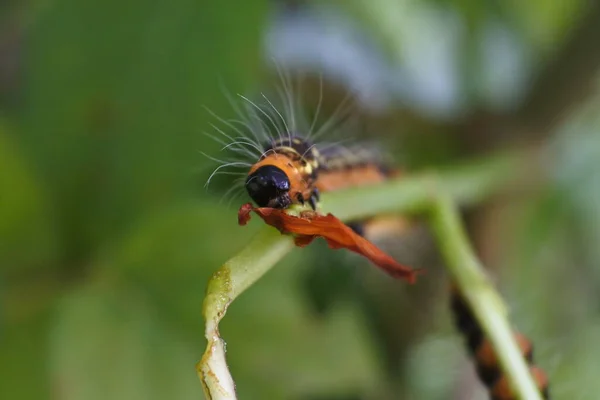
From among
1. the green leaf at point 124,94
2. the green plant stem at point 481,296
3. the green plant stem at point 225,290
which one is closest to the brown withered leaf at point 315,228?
the green plant stem at point 225,290

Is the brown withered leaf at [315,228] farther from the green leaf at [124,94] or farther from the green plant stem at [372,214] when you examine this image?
the green leaf at [124,94]

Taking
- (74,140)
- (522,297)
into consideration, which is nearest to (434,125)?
(522,297)

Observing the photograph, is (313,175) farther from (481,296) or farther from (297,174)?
(481,296)

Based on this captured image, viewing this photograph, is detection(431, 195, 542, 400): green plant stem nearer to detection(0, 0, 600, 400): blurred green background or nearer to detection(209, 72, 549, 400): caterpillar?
detection(209, 72, 549, 400): caterpillar

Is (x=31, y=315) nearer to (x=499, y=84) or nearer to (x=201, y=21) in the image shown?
(x=201, y=21)

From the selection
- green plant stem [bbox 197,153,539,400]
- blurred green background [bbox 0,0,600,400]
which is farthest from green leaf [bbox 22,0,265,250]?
green plant stem [bbox 197,153,539,400]

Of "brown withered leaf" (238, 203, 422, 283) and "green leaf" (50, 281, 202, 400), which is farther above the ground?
"green leaf" (50, 281, 202, 400)

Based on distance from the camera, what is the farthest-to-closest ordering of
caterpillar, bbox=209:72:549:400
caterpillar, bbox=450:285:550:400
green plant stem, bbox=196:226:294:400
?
caterpillar, bbox=450:285:550:400 < caterpillar, bbox=209:72:549:400 < green plant stem, bbox=196:226:294:400
